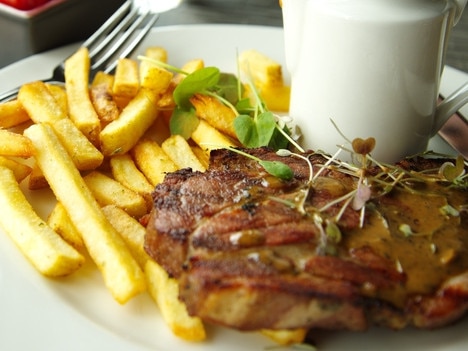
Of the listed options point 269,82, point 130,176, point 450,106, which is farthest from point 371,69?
point 130,176

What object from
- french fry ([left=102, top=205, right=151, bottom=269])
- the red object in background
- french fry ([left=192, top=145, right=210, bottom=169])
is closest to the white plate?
french fry ([left=102, top=205, right=151, bottom=269])

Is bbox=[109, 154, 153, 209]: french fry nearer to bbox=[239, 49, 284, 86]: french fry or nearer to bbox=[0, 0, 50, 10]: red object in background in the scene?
bbox=[239, 49, 284, 86]: french fry

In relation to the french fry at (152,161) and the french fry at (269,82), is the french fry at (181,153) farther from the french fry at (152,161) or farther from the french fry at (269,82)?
the french fry at (269,82)

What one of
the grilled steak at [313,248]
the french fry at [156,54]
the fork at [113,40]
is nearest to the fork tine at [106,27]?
the fork at [113,40]

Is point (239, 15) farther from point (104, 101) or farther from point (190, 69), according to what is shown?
point (104, 101)

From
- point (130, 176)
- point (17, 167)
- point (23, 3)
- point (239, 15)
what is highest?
point (23, 3)

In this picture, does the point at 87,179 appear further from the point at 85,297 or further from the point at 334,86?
the point at 334,86
